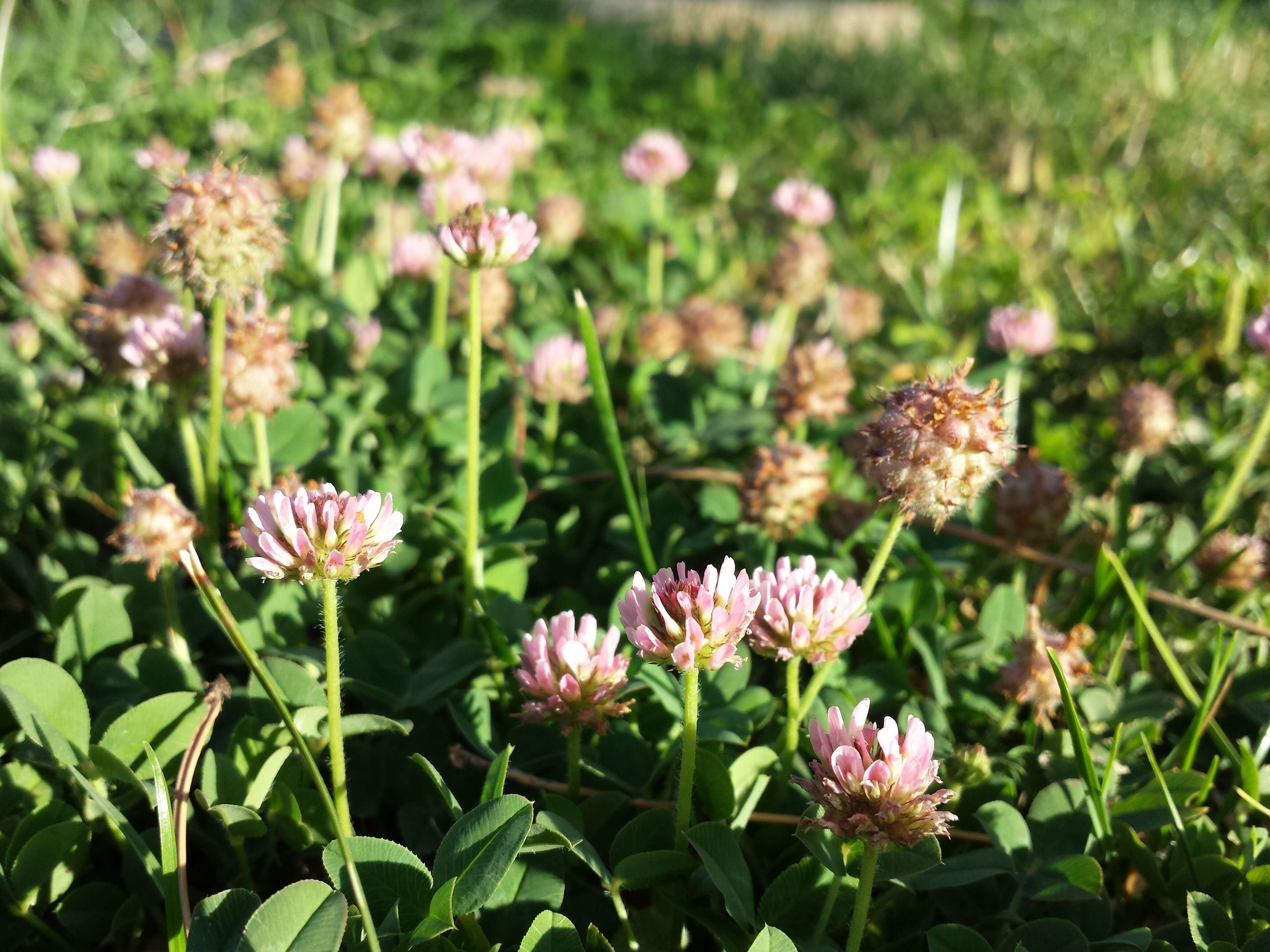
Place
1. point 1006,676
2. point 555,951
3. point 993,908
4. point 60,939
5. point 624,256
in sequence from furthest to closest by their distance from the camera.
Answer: point 624,256
point 1006,676
point 993,908
point 60,939
point 555,951

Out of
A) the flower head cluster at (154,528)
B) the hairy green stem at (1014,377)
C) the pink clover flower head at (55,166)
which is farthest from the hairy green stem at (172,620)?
the pink clover flower head at (55,166)

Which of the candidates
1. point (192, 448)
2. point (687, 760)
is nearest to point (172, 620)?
point (192, 448)

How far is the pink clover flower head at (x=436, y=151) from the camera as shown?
2.22 metres

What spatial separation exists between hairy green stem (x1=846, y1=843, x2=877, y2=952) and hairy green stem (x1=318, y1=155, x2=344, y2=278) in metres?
1.96

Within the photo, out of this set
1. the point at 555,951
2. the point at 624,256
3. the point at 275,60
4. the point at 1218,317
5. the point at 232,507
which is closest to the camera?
the point at 555,951

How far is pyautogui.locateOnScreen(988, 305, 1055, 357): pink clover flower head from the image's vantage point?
2.35m

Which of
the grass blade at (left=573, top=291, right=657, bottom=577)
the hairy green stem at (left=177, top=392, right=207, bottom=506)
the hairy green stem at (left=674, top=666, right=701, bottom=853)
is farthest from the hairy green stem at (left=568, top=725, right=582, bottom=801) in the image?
the hairy green stem at (left=177, top=392, right=207, bottom=506)

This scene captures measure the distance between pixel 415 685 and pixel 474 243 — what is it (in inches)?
24.1

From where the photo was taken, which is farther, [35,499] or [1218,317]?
[1218,317]

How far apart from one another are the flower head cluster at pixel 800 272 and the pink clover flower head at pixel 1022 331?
432 mm

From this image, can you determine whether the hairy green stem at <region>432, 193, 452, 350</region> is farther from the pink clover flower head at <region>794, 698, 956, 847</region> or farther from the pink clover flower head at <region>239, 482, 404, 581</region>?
the pink clover flower head at <region>794, 698, 956, 847</region>

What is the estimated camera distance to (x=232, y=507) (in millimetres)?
1708

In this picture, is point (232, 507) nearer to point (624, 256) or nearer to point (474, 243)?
point (474, 243)

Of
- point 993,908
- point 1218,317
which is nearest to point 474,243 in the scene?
point 993,908
